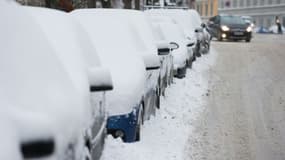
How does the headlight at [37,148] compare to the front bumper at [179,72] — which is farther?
the front bumper at [179,72]

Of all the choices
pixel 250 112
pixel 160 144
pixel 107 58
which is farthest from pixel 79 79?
pixel 250 112

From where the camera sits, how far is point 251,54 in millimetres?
23688

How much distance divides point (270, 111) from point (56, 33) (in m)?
7.34

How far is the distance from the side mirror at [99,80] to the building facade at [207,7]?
79779 mm

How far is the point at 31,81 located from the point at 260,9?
235 ft

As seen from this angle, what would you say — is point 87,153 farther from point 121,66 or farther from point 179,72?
point 179,72

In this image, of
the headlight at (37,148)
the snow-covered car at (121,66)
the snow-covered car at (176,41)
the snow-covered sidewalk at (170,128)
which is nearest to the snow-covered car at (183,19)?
the snow-covered car at (176,41)

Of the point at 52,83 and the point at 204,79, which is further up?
the point at 52,83

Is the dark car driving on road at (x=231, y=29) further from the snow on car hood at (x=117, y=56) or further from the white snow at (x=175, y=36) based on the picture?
the snow on car hood at (x=117, y=56)

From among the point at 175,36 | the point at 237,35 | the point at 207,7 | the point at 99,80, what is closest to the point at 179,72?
the point at 175,36

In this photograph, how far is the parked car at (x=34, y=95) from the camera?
268 cm

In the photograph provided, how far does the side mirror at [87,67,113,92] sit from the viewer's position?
4.60 meters

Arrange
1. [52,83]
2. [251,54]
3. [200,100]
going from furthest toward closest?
[251,54] → [200,100] → [52,83]

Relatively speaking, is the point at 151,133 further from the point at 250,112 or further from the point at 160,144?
the point at 250,112
